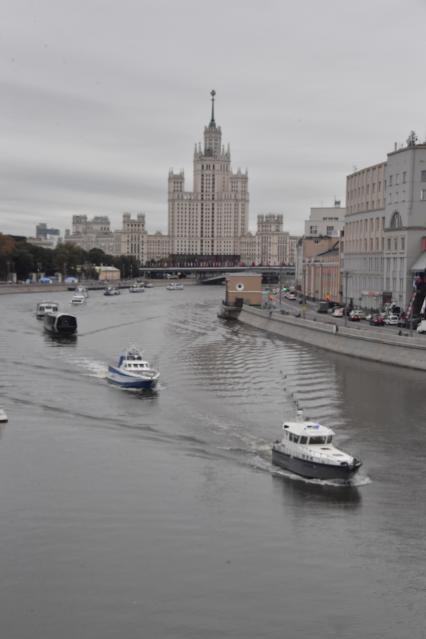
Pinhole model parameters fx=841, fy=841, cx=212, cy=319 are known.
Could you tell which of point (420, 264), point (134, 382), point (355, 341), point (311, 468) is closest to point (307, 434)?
point (311, 468)

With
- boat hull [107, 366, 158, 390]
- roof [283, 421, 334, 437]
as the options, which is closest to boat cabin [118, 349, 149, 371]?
boat hull [107, 366, 158, 390]

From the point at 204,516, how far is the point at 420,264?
46.5 meters

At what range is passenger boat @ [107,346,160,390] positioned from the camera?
43.8 meters

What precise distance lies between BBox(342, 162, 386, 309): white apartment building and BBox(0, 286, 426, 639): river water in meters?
31.0

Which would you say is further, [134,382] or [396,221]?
[396,221]

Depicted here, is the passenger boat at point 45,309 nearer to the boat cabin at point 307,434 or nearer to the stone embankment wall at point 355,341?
the stone embankment wall at point 355,341

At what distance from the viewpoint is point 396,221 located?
70.6 m

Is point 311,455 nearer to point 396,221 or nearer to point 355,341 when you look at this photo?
point 355,341

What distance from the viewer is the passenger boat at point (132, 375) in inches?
1722

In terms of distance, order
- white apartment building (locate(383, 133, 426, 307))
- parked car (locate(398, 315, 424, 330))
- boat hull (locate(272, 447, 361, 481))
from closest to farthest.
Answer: boat hull (locate(272, 447, 361, 481)) < parked car (locate(398, 315, 424, 330)) < white apartment building (locate(383, 133, 426, 307))

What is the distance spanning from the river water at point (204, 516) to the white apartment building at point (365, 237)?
1220 inches

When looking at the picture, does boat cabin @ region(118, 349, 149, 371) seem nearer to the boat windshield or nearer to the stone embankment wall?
the stone embankment wall

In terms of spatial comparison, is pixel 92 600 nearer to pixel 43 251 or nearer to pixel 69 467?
pixel 69 467

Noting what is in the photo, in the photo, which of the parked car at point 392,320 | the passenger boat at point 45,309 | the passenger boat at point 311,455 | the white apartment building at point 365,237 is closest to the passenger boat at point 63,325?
the passenger boat at point 45,309
